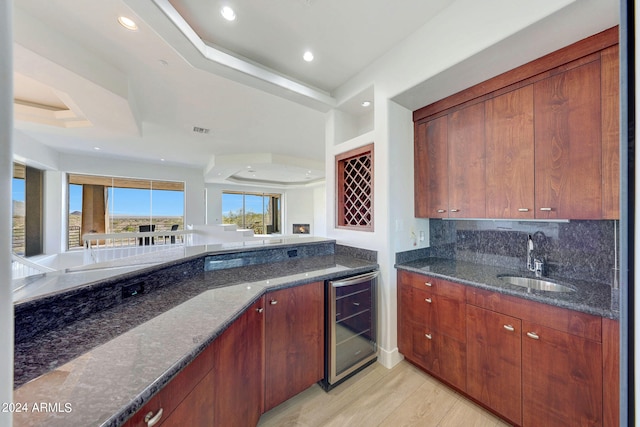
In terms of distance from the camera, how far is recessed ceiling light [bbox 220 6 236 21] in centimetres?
172

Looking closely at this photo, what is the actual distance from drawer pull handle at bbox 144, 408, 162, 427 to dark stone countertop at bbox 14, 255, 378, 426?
Answer: 0.10m

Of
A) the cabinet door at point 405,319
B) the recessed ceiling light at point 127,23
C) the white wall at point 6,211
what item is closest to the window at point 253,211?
the recessed ceiling light at point 127,23

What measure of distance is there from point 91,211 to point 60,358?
277 inches

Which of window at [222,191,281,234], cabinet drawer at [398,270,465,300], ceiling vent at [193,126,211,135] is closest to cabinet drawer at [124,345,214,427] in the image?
cabinet drawer at [398,270,465,300]

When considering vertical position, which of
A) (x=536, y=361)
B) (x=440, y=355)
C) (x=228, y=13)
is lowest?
(x=440, y=355)

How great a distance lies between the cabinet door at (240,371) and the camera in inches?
44.4

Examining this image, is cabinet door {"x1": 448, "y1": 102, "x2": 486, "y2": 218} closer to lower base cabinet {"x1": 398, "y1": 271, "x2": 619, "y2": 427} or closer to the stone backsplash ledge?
the stone backsplash ledge

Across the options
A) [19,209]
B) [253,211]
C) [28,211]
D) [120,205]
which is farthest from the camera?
[253,211]

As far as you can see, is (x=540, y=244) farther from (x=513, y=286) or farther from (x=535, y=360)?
(x=535, y=360)

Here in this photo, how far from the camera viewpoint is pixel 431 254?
2.53 meters

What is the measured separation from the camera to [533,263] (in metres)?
1.88

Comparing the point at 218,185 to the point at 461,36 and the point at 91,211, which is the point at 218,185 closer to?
the point at 91,211

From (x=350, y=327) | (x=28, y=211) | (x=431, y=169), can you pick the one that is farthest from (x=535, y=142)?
(x=28, y=211)

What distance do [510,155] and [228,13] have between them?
7.60 feet
